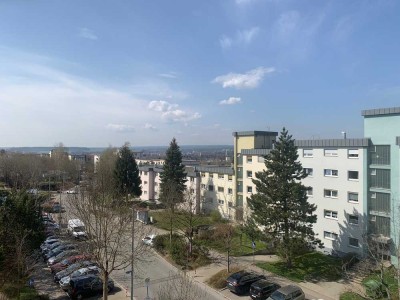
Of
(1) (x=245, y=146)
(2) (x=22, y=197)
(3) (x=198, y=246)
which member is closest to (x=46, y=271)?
(2) (x=22, y=197)

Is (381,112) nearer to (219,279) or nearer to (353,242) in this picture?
(353,242)

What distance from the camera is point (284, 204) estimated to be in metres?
29.3

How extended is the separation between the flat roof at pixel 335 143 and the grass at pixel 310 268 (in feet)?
34.4

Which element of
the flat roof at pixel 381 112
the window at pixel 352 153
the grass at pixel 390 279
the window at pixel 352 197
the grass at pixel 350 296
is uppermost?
the flat roof at pixel 381 112

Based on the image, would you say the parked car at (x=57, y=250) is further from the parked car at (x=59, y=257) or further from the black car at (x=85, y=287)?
the black car at (x=85, y=287)

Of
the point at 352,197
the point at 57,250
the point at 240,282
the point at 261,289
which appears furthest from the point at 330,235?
the point at 57,250

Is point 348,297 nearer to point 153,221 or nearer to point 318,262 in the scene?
point 318,262

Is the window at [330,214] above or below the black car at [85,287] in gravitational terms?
above

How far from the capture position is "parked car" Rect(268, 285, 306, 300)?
21.9m

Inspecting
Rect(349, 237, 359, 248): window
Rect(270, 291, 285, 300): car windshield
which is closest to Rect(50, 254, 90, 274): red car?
Rect(270, 291, 285, 300): car windshield

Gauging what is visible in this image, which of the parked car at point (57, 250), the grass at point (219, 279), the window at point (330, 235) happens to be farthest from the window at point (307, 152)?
the parked car at point (57, 250)

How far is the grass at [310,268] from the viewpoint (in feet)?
90.7

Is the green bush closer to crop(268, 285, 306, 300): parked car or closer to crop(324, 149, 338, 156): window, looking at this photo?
crop(324, 149, 338, 156): window

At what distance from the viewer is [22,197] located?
24.1 m
